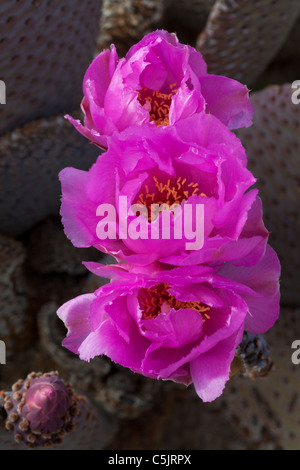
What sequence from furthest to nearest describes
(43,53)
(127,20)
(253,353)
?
(127,20) → (43,53) → (253,353)

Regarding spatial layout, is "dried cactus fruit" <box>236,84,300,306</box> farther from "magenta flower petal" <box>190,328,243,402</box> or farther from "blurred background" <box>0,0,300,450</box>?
"magenta flower petal" <box>190,328,243,402</box>

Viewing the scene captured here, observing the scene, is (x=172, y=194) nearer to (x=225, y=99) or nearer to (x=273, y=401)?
(x=225, y=99)

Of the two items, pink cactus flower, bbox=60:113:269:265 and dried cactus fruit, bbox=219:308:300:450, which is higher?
pink cactus flower, bbox=60:113:269:265

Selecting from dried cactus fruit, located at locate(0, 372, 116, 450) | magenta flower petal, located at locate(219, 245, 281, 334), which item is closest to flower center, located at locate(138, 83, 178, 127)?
magenta flower petal, located at locate(219, 245, 281, 334)

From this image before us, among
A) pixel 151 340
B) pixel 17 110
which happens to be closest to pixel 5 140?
pixel 17 110

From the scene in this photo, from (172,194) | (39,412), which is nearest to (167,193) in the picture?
(172,194)

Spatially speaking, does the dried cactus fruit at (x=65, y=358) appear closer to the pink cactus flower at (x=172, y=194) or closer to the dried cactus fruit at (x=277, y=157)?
the dried cactus fruit at (x=277, y=157)
